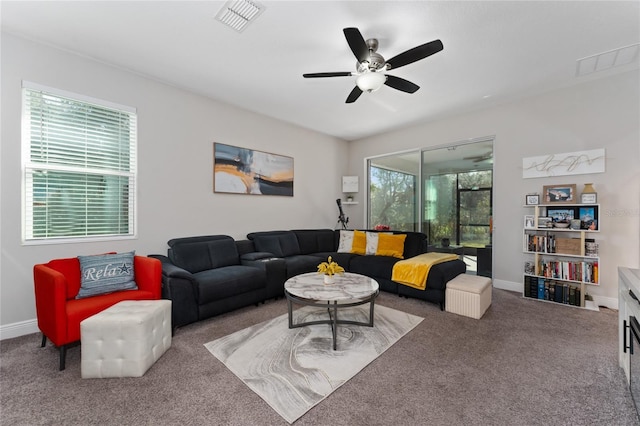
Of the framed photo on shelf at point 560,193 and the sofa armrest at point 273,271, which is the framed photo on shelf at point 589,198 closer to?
the framed photo on shelf at point 560,193

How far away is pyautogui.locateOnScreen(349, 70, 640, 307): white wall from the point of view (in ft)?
10.7

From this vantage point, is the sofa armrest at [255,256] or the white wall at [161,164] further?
the sofa armrest at [255,256]

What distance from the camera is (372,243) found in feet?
14.9

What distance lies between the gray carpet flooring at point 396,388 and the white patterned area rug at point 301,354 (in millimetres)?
76

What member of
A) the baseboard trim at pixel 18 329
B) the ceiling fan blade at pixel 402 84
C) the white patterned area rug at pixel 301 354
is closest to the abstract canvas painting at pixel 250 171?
the white patterned area rug at pixel 301 354

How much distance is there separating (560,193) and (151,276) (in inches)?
201

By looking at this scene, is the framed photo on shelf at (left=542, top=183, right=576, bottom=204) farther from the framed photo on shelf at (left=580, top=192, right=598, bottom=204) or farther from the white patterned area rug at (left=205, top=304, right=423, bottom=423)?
the white patterned area rug at (left=205, top=304, right=423, bottom=423)

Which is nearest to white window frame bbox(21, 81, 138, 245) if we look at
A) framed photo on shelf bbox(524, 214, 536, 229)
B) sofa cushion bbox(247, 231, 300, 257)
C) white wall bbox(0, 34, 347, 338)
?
white wall bbox(0, 34, 347, 338)

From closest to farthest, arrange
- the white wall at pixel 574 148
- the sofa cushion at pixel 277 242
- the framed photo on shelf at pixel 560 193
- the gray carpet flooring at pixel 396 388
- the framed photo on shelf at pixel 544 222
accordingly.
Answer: the gray carpet flooring at pixel 396 388, the white wall at pixel 574 148, the framed photo on shelf at pixel 560 193, the framed photo on shelf at pixel 544 222, the sofa cushion at pixel 277 242

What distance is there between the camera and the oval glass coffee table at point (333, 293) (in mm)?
2400

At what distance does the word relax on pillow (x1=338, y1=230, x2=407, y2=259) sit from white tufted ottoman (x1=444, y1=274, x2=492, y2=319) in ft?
3.35

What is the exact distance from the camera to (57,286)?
6.70 ft

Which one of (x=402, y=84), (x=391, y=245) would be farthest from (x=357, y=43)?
(x=391, y=245)

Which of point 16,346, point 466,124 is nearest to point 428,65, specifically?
point 466,124
